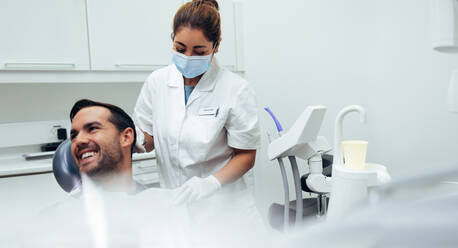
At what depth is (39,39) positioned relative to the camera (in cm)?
203

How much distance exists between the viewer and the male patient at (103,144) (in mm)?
1005

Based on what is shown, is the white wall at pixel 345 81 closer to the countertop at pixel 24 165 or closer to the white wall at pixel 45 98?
the white wall at pixel 45 98

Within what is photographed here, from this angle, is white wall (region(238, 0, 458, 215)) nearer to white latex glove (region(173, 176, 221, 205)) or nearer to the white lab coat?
the white lab coat

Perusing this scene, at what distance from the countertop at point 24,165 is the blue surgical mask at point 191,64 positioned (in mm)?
1045

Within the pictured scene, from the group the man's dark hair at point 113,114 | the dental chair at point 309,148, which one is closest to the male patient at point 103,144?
the man's dark hair at point 113,114

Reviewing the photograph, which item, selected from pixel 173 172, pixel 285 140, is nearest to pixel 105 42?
pixel 173 172

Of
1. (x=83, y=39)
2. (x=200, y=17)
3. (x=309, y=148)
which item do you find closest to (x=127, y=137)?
(x=200, y=17)

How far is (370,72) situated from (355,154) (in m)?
1.10

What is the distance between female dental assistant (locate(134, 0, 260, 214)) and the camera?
1257mm

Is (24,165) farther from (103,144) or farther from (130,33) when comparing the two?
(103,144)

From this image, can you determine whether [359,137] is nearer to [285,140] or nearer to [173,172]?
[285,140]

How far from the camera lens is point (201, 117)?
132 centimetres

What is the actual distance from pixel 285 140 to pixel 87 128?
608 millimetres


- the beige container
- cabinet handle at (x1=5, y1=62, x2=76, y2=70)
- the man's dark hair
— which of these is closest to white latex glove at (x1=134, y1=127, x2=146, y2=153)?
the man's dark hair
